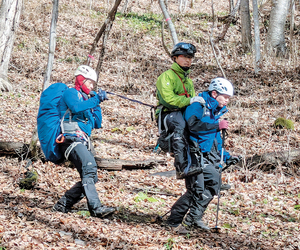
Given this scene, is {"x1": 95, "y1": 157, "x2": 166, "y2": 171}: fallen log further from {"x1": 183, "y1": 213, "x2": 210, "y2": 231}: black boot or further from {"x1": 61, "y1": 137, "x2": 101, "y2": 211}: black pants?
{"x1": 183, "y1": 213, "x2": 210, "y2": 231}: black boot

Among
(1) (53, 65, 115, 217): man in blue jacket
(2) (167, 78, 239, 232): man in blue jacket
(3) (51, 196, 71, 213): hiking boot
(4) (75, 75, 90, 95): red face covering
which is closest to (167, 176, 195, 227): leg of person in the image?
(2) (167, 78, 239, 232): man in blue jacket

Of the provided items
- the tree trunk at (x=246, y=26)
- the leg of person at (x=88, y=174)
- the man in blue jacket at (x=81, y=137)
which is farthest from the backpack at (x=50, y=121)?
the tree trunk at (x=246, y=26)

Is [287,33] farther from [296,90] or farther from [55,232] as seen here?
[55,232]

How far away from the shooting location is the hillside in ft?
14.9

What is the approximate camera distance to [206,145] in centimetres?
466

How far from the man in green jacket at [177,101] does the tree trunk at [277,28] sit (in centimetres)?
1123

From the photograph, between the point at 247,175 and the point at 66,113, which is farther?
the point at 247,175

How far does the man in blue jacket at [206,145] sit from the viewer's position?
448cm

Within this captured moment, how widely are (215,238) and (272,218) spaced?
1.35m

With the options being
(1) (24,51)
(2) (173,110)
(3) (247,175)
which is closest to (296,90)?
(3) (247,175)

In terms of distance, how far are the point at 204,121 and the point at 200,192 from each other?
0.95 metres

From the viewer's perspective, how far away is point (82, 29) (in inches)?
722

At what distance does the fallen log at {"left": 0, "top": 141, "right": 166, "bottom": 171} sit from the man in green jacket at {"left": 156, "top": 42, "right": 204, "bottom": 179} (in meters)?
2.37

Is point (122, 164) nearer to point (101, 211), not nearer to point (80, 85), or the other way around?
point (101, 211)
